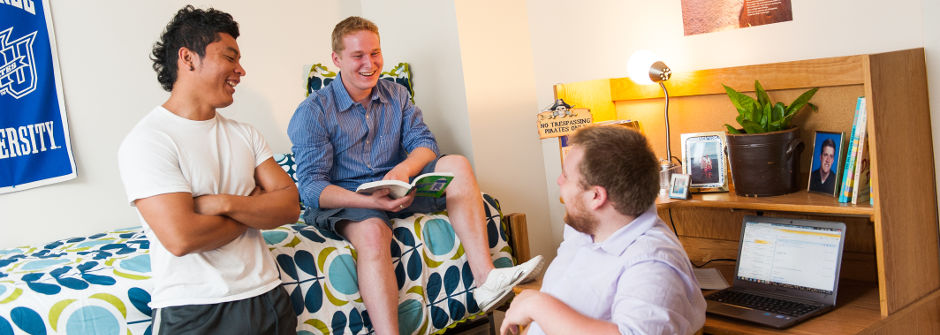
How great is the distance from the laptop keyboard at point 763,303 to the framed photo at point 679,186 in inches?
13.0

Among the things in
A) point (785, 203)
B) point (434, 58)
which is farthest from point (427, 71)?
point (785, 203)

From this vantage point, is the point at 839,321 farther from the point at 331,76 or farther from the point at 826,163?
the point at 331,76

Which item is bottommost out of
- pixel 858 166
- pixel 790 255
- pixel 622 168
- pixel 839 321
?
pixel 839 321

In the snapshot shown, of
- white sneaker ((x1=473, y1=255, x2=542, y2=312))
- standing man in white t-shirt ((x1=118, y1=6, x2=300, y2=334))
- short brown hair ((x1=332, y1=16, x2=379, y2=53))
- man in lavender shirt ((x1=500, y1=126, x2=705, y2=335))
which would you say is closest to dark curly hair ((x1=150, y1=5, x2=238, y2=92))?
standing man in white t-shirt ((x1=118, y1=6, x2=300, y2=334))

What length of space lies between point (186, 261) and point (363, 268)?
25.1 inches

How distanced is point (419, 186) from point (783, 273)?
110 cm

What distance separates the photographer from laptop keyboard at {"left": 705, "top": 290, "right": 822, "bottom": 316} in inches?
71.6

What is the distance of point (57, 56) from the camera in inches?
114

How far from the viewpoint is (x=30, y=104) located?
2818mm

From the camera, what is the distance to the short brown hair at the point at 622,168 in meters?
1.42

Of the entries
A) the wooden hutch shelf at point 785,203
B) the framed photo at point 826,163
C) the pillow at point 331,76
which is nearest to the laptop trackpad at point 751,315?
the wooden hutch shelf at point 785,203

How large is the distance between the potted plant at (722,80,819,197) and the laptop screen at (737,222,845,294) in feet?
0.37

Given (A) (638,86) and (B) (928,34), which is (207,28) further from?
(B) (928,34)

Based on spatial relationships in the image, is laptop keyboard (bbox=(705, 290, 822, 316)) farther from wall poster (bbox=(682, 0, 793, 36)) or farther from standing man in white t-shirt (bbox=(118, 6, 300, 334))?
standing man in white t-shirt (bbox=(118, 6, 300, 334))
